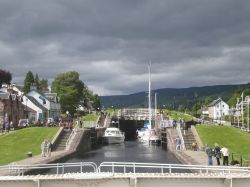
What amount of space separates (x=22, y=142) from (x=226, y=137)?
32374mm

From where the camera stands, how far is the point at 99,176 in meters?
23.1

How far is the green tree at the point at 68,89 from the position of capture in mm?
164550

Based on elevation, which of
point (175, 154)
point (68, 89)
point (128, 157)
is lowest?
point (128, 157)

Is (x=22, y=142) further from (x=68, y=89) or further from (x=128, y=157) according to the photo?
(x=68, y=89)

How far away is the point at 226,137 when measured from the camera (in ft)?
246

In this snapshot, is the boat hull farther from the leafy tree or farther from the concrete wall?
the concrete wall

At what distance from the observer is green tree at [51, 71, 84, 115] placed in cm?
16455

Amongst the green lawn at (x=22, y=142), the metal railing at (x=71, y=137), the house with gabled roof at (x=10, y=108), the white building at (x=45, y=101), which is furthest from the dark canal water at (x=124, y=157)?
the white building at (x=45, y=101)

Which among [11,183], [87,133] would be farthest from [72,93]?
[11,183]

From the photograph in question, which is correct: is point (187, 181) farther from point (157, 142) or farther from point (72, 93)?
point (72, 93)

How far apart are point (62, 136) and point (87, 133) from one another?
10597 millimetres

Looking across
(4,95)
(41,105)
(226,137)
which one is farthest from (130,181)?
(41,105)

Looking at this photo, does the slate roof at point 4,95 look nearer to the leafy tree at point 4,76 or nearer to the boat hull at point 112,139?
the boat hull at point 112,139

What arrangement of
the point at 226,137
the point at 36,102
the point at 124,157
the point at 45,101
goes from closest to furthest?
the point at 124,157, the point at 226,137, the point at 36,102, the point at 45,101
